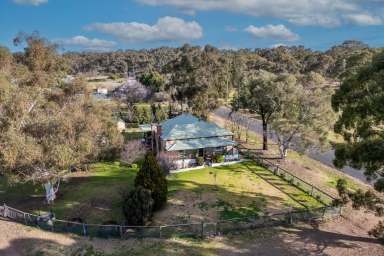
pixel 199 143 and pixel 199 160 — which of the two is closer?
pixel 199 160

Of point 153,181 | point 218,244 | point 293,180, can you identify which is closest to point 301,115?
point 293,180

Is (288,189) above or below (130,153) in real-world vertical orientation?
below

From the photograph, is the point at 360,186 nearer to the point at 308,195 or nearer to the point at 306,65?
the point at 308,195

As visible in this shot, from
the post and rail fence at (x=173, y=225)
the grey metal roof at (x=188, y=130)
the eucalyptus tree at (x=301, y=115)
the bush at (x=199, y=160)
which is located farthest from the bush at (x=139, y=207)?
the eucalyptus tree at (x=301, y=115)

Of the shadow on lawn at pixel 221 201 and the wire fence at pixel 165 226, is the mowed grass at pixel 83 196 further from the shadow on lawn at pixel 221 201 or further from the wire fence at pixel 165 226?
the shadow on lawn at pixel 221 201

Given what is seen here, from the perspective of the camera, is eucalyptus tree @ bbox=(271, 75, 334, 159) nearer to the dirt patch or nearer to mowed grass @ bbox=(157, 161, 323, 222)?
mowed grass @ bbox=(157, 161, 323, 222)

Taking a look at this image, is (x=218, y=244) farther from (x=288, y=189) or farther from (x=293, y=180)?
(x=293, y=180)

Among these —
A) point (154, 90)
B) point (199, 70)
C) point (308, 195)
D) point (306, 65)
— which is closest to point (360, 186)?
point (308, 195)

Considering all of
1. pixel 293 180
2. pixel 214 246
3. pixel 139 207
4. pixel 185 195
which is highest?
pixel 139 207
